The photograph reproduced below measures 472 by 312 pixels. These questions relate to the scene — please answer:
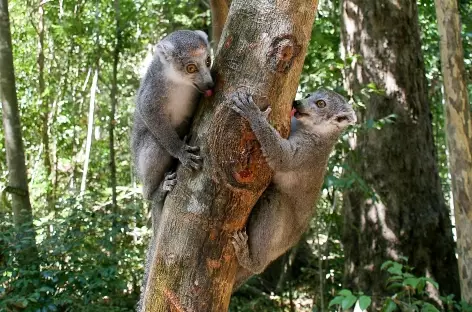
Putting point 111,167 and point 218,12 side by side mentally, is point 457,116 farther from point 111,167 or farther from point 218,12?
point 111,167

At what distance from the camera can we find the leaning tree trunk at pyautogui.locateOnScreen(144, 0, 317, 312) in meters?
Result: 2.80

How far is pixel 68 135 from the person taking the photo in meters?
14.8

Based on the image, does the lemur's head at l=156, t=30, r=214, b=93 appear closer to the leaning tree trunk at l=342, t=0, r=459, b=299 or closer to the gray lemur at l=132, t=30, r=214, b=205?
the gray lemur at l=132, t=30, r=214, b=205

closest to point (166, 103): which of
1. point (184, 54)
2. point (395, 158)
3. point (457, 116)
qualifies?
point (184, 54)

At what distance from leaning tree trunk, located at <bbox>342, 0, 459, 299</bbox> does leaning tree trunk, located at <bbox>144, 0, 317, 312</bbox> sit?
6.22 meters

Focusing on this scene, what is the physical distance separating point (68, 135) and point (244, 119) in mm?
12863

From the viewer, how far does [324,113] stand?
430cm

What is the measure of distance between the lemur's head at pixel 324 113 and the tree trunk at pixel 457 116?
372cm

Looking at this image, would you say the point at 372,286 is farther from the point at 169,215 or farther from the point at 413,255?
the point at 169,215

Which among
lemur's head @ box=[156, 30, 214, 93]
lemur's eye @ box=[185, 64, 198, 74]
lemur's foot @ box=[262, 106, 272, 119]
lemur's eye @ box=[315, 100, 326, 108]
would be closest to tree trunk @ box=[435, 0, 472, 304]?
lemur's eye @ box=[315, 100, 326, 108]

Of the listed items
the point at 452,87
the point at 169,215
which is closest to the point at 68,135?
the point at 452,87

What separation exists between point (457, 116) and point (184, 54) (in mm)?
4853

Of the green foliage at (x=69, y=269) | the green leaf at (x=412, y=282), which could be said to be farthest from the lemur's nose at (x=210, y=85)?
the green foliage at (x=69, y=269)

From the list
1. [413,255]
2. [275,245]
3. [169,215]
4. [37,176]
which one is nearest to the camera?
[169,215]
